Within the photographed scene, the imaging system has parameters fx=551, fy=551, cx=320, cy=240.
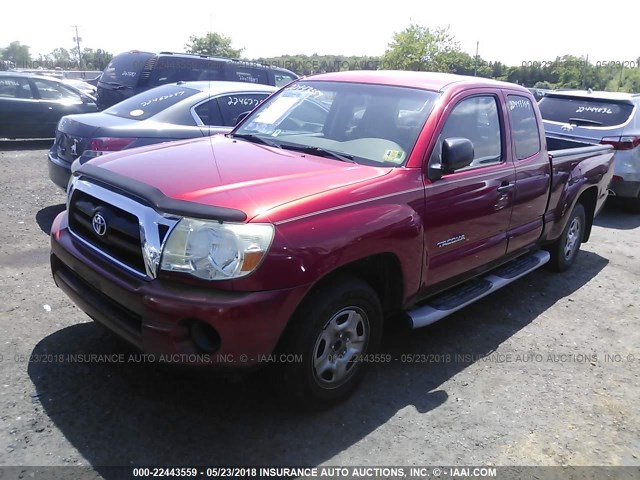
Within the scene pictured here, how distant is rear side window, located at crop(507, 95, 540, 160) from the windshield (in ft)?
3.76

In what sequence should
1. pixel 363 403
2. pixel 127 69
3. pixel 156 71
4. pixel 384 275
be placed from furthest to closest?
pixel 127 69 < pixel 156 71 < pixel 384 275 < pixel 363 403

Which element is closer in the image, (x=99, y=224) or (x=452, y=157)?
(x=99, y=224)

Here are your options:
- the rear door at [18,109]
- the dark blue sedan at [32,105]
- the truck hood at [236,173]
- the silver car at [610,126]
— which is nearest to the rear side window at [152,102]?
the truck hood at [236,173]

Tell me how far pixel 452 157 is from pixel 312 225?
3.91ft

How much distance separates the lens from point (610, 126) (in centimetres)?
830

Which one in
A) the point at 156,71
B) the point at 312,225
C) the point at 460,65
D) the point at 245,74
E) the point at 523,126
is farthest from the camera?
the point at 460,65

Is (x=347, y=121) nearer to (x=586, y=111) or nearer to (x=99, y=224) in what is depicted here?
(x=99, y=224)

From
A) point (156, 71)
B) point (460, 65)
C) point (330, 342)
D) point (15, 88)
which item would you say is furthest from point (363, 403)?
point (460, 65)

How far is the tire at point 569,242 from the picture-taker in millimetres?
5695

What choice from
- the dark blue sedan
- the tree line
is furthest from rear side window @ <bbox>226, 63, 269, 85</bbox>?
the tree line

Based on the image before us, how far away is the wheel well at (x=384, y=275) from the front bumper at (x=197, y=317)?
590mm

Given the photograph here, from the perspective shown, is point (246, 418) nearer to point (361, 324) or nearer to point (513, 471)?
point (361, 324)

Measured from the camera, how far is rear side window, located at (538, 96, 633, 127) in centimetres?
838

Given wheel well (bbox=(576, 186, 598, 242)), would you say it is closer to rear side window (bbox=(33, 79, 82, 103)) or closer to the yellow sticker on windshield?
the yellow sticker on windshield
